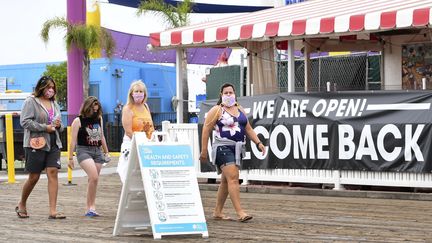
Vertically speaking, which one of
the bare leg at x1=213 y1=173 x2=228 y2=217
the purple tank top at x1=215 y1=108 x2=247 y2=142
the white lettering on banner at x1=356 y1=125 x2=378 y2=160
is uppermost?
the purple tank top at x1=215 y1=108 x2=247 y2=142

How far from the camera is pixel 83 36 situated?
35.6 metres

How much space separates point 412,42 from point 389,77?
40.8 inches

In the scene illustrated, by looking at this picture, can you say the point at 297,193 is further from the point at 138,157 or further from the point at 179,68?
the point at 138,157

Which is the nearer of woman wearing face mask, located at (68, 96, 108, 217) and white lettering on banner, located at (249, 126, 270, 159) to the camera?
woman wearing face mask, located at (68, 96, 108, 217)

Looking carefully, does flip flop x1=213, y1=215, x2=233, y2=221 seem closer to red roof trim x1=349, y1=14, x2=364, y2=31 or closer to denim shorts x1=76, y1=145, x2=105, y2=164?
denim shorts x1=76, y1=145, x2=105, y2=164

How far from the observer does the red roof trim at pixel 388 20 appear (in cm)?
1412

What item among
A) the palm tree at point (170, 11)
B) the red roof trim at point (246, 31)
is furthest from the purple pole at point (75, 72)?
the red roof trim at point (246, 31)

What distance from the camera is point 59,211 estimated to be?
1235 cm

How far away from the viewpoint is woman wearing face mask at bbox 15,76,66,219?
36.4ft

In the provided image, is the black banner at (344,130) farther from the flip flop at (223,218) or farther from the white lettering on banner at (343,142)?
the flip flop at (223,218)

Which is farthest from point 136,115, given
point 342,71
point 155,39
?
point 342,71

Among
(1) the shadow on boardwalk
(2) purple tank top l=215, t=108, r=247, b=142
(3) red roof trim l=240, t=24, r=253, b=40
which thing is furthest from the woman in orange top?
(3) red roof trim l=240, t=24, r=253, b=40

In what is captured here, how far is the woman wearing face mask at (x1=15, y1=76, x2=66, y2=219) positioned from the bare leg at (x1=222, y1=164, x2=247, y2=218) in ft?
7.77

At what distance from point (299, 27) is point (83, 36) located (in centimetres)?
2170
